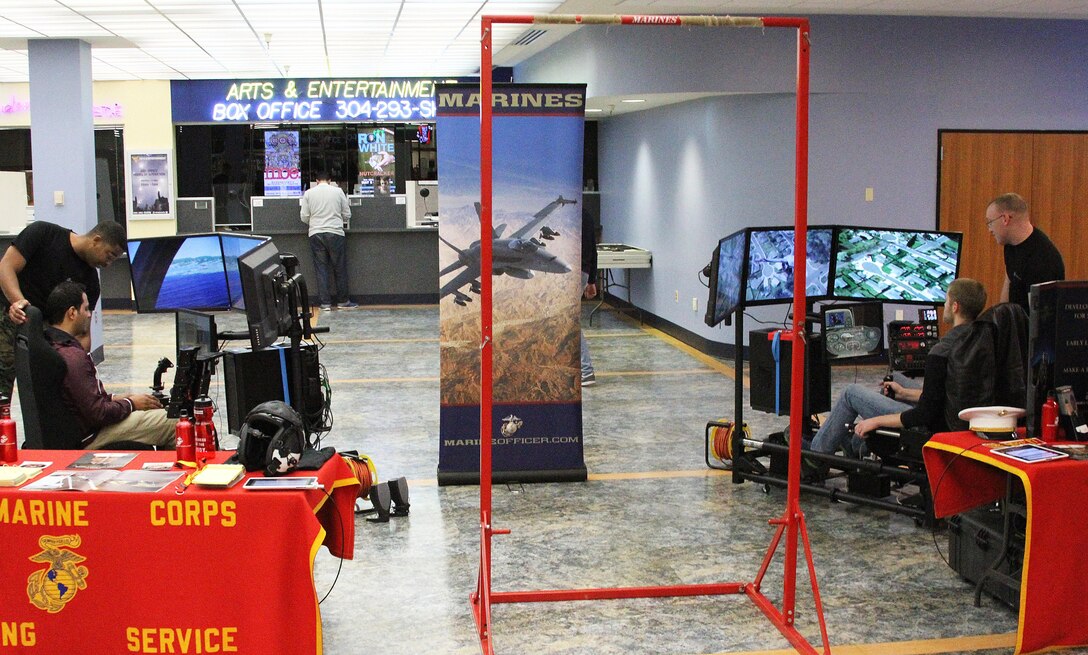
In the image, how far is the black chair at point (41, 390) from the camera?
3.96 metres

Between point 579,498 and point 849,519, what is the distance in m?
1.31

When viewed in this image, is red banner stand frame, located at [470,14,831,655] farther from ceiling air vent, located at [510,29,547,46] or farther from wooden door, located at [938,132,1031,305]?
ceiling air vent, located at [510,29,547,46]

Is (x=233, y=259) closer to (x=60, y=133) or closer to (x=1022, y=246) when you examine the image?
(x=1022, y=246)

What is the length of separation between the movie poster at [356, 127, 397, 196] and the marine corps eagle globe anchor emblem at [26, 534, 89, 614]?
1237 centimetres

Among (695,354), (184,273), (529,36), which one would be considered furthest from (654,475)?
(529,36)

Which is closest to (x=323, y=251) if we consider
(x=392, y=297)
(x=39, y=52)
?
(x=392, y=297)

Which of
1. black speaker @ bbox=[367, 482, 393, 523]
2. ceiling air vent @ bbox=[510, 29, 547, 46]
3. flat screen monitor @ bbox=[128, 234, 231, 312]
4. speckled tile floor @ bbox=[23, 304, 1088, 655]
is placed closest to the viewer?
speckled tile floor @ bbox=[23, 304, 1088, 655]

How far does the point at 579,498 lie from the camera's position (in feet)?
17.7

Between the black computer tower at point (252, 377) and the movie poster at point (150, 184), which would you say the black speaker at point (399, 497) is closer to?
the black computer tower at point (252, 377)

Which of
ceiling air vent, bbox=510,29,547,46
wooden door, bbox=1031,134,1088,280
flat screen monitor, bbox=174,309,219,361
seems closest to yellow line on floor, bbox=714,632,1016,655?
flat screen monitor, bbox=174,309,219,361

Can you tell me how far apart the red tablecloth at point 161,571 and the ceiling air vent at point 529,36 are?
837cm

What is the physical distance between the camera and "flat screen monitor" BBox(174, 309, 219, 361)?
15.2ft

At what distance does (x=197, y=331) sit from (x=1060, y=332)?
11.5 feet

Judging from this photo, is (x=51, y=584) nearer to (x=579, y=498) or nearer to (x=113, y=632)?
(x=113, y=632)
